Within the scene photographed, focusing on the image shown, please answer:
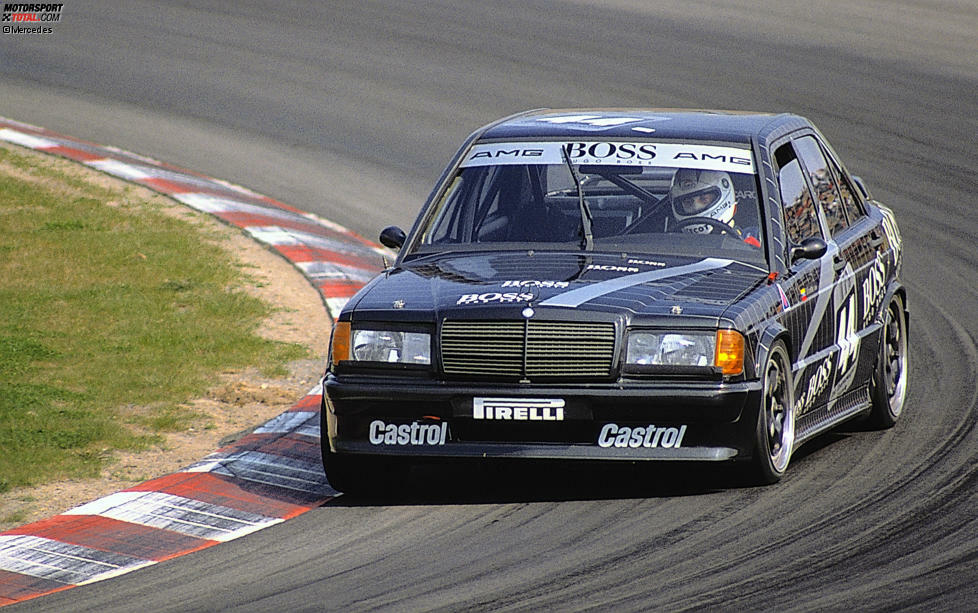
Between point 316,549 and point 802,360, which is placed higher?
point 802,360

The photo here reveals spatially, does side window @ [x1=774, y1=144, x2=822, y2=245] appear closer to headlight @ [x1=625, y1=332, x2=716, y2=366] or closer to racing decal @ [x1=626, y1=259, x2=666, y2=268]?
racing decal @ [x1=626, y1=259, x2=666, y2=268]

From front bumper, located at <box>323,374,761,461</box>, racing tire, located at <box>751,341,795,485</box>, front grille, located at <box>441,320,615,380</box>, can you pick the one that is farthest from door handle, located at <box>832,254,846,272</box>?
front grille, located at <box>441,320,615,380</box>

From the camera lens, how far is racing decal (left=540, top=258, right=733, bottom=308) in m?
6.59

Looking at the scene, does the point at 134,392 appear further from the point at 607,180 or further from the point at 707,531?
the point at 707,531

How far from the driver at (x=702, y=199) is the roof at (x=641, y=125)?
260 mm

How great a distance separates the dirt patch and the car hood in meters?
1.49

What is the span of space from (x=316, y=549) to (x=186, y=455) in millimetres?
1855

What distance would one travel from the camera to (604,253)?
7285 millimetres

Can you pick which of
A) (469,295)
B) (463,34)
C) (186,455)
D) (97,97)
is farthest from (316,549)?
(463,34)

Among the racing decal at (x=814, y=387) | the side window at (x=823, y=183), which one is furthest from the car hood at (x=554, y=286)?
the side window at (x=823, y=183)

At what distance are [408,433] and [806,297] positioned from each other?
196 cm

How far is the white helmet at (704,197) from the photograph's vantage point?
748cm

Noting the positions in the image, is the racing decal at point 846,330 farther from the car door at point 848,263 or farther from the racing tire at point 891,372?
the racing tire at point 891,372

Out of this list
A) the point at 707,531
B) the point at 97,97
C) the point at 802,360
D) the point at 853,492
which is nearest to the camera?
the point at 707,531
